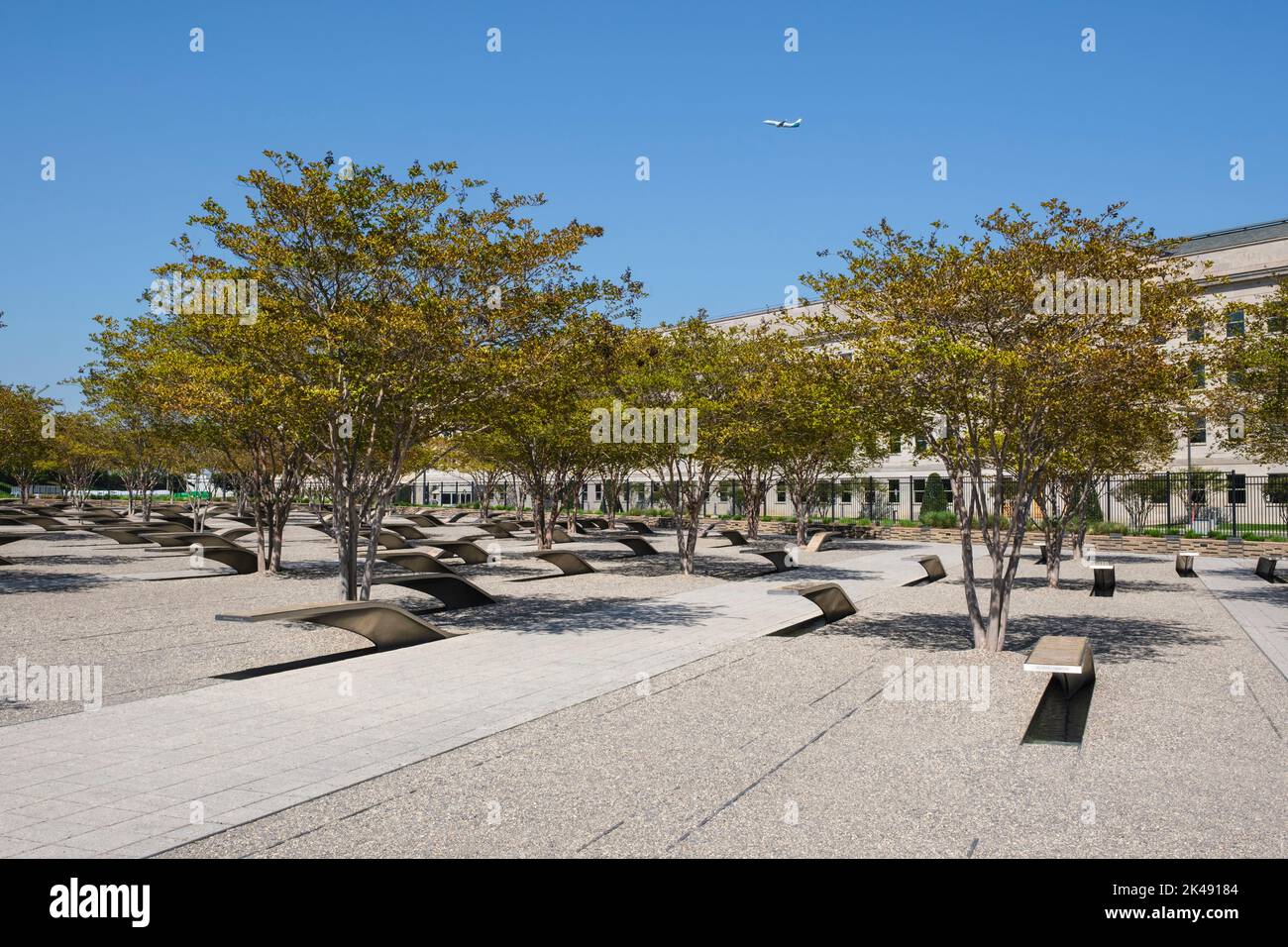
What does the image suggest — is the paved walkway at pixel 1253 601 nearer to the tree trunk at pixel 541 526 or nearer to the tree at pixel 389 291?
the tree at pixel 389 291

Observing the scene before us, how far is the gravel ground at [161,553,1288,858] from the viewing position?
4828mm

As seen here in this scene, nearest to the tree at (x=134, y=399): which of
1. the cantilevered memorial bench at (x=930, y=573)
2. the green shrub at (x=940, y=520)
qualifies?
the cantilevered memorial bench at (x=930, y=573)

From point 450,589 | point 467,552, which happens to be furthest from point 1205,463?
Result: point 450,589

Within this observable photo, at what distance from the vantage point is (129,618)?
13.8 meters

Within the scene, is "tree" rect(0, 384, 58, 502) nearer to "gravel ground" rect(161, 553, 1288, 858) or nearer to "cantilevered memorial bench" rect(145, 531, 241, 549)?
"cantilevered memorial bench" rect(145, 531, 241, 549)

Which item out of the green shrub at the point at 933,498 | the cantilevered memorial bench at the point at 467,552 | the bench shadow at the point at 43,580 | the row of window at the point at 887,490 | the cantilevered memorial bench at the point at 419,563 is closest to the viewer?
the bench shadow at the point at 43,580

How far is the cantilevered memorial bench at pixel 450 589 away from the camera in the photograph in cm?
1437

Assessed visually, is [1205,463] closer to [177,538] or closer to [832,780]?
[177,538]

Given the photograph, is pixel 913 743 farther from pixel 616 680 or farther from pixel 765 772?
pixel 616 680

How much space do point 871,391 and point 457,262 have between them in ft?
19.6

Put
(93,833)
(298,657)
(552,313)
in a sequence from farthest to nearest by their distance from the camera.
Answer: (552,313) → (298,657) → (93,833)

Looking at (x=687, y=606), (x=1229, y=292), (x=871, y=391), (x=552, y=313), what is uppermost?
(x=1229, y=292)

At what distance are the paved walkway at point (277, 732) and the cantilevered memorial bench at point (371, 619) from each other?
263mm
